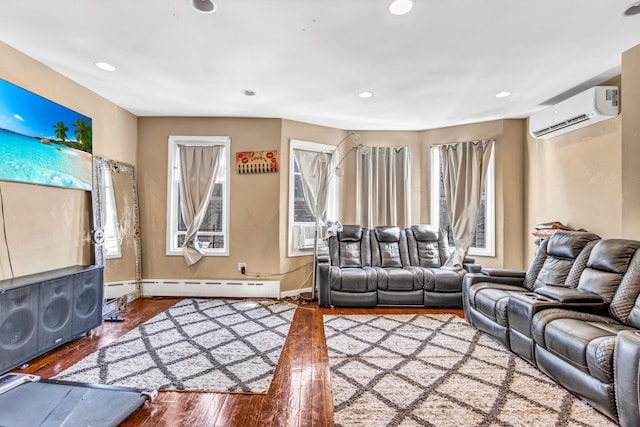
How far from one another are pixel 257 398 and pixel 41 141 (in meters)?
3.01

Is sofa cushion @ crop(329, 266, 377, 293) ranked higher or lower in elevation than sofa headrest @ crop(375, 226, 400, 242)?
lower

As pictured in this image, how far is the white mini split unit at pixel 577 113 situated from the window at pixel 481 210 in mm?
859

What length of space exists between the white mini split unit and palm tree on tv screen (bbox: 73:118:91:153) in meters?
5.32

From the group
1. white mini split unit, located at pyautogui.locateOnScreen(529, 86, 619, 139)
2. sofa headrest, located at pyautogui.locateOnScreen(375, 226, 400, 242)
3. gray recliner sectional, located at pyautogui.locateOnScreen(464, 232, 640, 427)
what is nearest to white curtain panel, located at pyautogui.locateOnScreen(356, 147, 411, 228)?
sofa headrest, located at pyautogui.locateOnScreen(375, 226, 400, 242)

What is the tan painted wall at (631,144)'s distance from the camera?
2670 millimetres

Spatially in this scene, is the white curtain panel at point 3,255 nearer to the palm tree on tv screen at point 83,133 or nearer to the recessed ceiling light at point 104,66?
the palm tree on tv screen at point 83,133

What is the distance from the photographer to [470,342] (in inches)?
116

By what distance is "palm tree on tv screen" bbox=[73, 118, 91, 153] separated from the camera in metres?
3.33

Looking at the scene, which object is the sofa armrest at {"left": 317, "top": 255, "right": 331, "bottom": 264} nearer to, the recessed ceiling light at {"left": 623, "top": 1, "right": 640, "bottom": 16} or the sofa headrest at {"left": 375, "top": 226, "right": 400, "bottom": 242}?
the sofa headrest at {"left": 375, "top": 226, "right": 400, "bottom": 242}

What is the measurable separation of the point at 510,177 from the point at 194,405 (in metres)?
4.76

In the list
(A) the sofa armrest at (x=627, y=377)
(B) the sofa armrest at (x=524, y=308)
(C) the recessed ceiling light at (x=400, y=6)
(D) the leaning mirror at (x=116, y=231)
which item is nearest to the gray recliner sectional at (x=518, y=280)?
(B) the sofa armrest at (x=524, y=308)

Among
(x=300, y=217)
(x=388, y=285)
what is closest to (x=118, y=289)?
(x=300, y=217)

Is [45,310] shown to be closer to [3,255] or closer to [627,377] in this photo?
A: [3,255]

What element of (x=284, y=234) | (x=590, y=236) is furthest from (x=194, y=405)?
(x=590, y=236)
